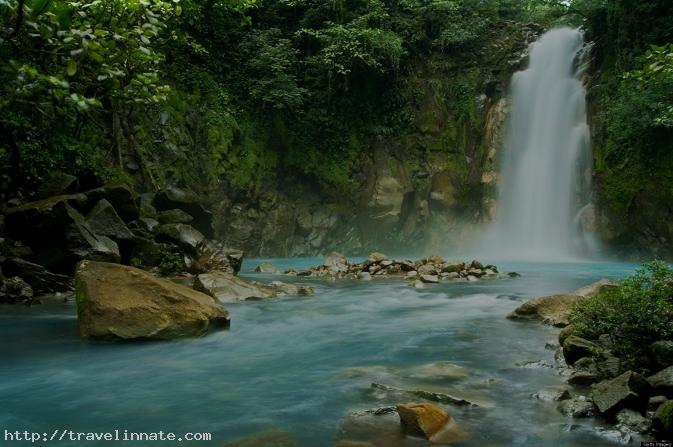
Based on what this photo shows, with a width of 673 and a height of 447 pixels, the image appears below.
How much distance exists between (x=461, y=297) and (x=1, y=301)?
8.36 meters

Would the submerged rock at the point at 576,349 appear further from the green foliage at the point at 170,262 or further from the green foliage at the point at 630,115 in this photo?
the green foliage at the point at 630,115

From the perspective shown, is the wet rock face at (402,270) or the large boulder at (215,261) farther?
the wet rock face at (402,270)

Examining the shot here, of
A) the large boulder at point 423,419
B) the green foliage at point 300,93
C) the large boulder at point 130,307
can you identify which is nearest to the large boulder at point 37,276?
the large boulder at point 130,307

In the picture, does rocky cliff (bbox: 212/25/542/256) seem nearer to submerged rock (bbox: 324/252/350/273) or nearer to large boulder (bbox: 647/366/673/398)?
submerged rock (bbox: 324/252/350/273)

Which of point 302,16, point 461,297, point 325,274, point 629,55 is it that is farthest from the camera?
point 302,16

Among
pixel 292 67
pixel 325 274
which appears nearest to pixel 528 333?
pixel 325 274

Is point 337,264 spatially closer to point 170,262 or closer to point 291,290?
point 291,290

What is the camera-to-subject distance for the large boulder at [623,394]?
3.79 meters

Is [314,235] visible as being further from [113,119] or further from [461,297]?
[461,297]

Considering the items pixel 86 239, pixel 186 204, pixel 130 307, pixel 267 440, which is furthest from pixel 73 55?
pixel 186 204

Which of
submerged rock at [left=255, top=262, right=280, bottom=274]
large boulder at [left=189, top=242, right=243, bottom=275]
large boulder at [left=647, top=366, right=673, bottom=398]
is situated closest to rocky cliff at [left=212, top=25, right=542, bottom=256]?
submerged rock at [left=255, top=262, right=280, bottom=274]

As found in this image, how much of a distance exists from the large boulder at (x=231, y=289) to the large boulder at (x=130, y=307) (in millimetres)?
2900

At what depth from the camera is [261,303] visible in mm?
9555

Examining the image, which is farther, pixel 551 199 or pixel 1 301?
pixel 551 199
